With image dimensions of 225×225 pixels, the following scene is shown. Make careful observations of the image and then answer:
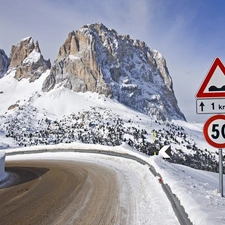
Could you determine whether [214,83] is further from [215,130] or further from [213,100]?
[215,130]

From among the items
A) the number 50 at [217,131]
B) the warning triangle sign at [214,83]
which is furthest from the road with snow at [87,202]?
the warning triangle sign at [214,83]

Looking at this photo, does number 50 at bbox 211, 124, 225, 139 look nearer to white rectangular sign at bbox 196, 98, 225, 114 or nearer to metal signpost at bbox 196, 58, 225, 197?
metal signpost at bbox 196, 58, 225, 197

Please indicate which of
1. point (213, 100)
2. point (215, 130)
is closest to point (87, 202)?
point (215, 130)

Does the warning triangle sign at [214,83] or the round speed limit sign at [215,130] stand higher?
the warning triangle sign at [214,83]

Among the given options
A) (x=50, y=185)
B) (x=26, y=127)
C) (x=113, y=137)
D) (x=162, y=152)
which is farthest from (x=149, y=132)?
(x=50, y=185)

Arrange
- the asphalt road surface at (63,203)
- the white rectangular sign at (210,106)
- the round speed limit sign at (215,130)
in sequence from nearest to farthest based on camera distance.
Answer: the round speed limit sign at (215,130) → the white rectangular sign at (210,106) → the asphalt road surface at (63,203)

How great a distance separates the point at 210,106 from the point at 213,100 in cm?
14

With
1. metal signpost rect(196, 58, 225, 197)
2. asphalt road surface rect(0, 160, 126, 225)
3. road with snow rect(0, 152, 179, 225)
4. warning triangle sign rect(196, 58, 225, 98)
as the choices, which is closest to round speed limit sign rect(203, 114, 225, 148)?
metal signpost rect(196, 58, 225, 197)

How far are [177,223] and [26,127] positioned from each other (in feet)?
629

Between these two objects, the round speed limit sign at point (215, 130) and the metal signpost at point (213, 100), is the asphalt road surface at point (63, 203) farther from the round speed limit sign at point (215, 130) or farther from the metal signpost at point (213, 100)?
the metal signpost at point (213, 100)

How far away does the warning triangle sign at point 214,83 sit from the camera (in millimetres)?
5570

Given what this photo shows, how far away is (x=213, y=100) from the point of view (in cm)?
559

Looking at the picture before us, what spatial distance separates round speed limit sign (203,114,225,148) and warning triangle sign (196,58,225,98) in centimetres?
46

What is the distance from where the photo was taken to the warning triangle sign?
5.57 metres
